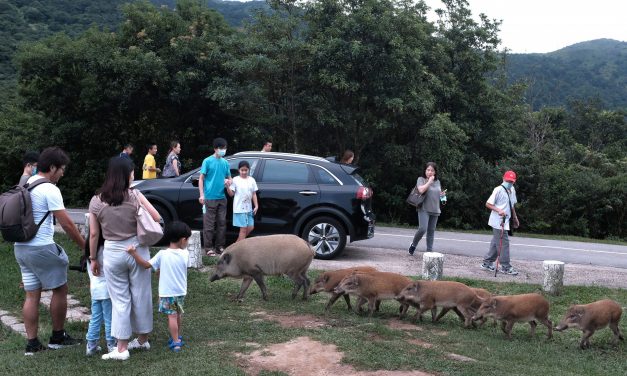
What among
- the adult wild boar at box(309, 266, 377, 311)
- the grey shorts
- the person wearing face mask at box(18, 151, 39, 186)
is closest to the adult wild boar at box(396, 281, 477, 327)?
the adult wild boar at box(309, 266, 377, 311)

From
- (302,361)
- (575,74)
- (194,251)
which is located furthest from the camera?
(575,74)

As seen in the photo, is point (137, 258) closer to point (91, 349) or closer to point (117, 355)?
point (117, 355)

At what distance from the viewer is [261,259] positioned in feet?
26.8

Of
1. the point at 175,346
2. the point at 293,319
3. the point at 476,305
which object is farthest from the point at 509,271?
the point at 175,346

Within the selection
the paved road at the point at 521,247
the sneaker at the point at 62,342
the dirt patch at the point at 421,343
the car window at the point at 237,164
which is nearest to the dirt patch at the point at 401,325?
the dirt patch at the point at 421,343

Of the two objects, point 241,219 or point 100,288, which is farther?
point 241,219

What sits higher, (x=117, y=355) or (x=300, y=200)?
(x=300, y=200)

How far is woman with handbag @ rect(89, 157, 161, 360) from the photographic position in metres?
5.82

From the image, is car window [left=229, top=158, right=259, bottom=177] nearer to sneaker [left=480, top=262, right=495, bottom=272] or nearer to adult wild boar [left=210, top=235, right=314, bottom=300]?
adult wild boar [left=210, top=235, right=314, bottom=300]

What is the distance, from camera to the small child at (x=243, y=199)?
10305 millimetres

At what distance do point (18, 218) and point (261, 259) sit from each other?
311 centimetres

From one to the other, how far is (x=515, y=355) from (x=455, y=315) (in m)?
1.96

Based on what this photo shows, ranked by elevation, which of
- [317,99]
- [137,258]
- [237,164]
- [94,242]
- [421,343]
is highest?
[317,99]

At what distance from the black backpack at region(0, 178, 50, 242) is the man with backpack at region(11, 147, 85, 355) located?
0.04 m
